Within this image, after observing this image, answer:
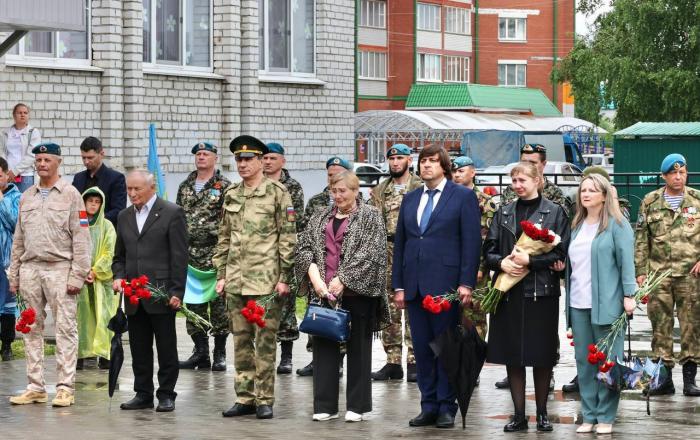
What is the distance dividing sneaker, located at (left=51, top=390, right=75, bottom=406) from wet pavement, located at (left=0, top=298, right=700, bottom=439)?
7 centimetres

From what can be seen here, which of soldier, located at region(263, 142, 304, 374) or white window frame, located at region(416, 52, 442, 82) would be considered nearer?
soldier, located at region(263, 142, 304, 374)

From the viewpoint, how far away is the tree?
54094mm

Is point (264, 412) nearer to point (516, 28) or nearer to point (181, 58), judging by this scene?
point (181, 58)

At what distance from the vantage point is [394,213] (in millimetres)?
13039

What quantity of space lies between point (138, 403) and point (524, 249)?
3.32 metres

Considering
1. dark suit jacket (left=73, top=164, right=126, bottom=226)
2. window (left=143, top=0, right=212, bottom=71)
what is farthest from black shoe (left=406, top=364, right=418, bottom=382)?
window (left=143, top=0, right=212, bottom=71)

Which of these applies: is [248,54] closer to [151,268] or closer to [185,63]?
[185,63]

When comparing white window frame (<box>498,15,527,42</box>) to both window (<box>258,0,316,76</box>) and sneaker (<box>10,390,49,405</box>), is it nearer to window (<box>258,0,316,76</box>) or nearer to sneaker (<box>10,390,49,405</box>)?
window (<box>258,0,316,76</box>)

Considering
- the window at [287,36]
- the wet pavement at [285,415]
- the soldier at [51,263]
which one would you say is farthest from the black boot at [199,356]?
the window at [287,36]

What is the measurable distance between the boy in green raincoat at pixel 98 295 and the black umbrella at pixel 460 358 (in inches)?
158

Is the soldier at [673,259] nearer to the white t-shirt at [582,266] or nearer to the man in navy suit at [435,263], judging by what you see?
the white t-shirt at [582,266]

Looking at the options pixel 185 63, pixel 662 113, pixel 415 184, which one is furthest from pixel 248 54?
pixel 662 113

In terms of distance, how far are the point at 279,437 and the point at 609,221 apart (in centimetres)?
273

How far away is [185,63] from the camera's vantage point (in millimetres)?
27094
